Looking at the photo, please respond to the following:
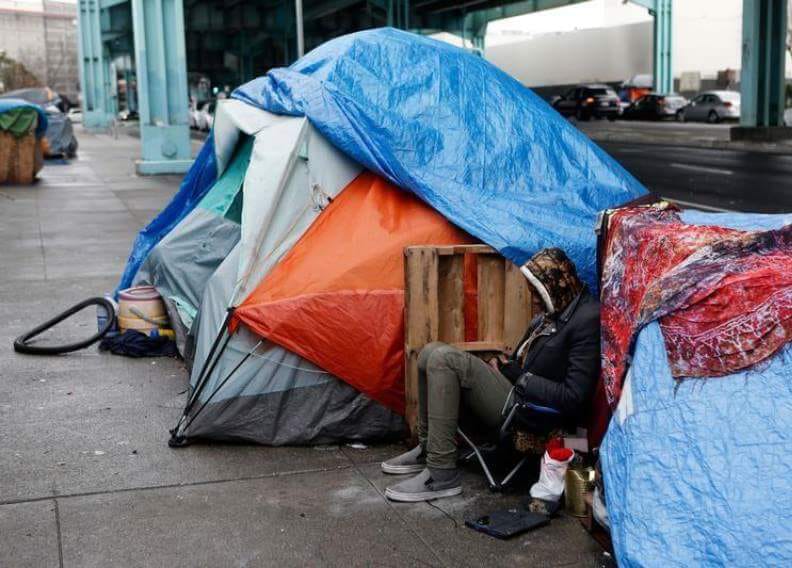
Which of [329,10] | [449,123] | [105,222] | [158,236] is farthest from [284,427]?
[329,10]

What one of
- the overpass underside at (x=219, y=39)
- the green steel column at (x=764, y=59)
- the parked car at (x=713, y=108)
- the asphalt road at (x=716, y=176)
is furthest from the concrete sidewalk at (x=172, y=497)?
the parked car at (x=713, y=108)

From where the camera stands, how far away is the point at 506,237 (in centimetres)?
518

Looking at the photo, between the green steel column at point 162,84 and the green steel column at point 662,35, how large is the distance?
83.1 feet

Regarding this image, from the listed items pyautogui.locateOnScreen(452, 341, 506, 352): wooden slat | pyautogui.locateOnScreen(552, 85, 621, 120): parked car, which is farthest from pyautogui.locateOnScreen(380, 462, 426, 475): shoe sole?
pyautogui.locateOnScreen(552, 85, 621, 120): parked car

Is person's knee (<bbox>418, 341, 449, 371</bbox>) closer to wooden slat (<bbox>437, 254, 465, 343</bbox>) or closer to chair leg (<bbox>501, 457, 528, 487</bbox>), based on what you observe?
wooden slat (<bbox>437, 254, 465, 343</bbox>)

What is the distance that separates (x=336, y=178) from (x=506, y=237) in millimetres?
1074

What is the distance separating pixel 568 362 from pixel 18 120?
1764 cm

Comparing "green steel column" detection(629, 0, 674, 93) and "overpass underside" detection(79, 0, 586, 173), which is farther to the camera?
"overpass underside" detection(79, 0, 586, 173)

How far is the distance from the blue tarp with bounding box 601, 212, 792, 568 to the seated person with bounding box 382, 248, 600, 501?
1.47 ft

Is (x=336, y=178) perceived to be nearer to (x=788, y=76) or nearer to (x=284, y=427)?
(x=284, y=427)

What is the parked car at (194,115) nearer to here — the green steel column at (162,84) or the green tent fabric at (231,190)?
the green steel column at (162,84)

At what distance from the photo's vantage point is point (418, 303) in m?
4.89

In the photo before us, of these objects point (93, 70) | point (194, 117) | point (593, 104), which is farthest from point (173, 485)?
point (93, 70)

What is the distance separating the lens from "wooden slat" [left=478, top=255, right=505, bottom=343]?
503 cm
